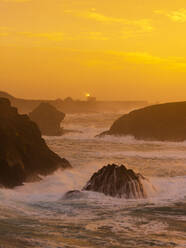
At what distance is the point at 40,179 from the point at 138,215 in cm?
1031

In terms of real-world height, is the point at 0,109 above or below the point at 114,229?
above

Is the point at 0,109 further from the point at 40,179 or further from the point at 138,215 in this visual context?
the point at 138,215

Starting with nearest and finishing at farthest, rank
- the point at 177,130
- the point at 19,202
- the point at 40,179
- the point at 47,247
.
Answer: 1. the point at 47,247
2. the point at 19,202
3. the point at 40,179
4. the point at 177,130

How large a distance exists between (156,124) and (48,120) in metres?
21.4

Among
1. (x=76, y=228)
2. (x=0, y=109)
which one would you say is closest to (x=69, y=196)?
(x=76, y=228)

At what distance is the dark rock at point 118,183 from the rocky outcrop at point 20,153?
15.3 feet

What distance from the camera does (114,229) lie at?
667 inches

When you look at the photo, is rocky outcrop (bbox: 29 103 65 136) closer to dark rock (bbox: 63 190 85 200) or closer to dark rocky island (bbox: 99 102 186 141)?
dark rocky island (bbox: 99 102 186 141)

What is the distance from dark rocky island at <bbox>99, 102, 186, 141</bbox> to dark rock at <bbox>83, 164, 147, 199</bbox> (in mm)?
53792

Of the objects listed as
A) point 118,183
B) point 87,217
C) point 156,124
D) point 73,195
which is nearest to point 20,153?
point 73,195

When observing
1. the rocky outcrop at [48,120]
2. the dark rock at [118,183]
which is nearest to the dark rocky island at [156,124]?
the rocky outcrop at [48,120]

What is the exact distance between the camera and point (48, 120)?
301 feet

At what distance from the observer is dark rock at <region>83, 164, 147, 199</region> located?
2392 centimetres

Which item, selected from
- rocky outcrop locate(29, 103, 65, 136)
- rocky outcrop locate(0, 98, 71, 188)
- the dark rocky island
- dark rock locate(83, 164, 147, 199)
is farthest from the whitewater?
rocky outcrop locate(29, 103, 65, 136)
